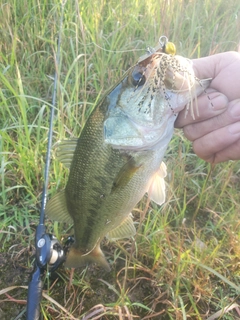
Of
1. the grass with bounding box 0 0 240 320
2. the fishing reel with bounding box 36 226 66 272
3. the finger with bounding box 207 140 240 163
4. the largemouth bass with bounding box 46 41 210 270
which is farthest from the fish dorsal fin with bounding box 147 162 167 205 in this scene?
the fishing reel with bounding box 36 226 66 272

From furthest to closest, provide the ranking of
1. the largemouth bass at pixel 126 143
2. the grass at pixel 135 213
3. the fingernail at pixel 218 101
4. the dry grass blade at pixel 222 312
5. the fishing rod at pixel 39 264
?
1. the grass at pixel 135 213
2. the dry grass blade at pixel 222 312
3. the fishing rod at pixel 39 264
4. the fingernail at pixel 218 101
5. the largemouth bass at pixel 126 143

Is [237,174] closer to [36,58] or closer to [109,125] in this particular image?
[109,125]

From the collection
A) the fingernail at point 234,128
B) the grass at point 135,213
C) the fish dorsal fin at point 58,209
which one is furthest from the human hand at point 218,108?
the fish dorsal fin at point 58,209

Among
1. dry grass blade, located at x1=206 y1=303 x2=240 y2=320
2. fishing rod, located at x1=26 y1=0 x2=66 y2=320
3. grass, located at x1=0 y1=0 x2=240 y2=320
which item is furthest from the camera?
grass, located at x1=0 y1=0 x2=240 y2=320

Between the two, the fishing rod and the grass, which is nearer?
the fishing rod

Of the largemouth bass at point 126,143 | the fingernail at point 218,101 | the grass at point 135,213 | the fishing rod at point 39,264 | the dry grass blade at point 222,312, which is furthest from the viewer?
the grass at point 135,213

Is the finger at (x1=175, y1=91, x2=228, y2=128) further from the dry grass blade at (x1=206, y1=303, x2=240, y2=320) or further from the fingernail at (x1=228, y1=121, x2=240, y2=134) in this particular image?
the dry grass blade at (x1=206, y1=303, x2=240, y2=320)

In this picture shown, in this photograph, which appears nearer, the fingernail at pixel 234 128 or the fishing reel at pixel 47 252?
the fingernail at pixel 234 128

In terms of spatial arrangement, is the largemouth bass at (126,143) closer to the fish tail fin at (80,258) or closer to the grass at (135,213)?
the fish tail fin at (80,258)
